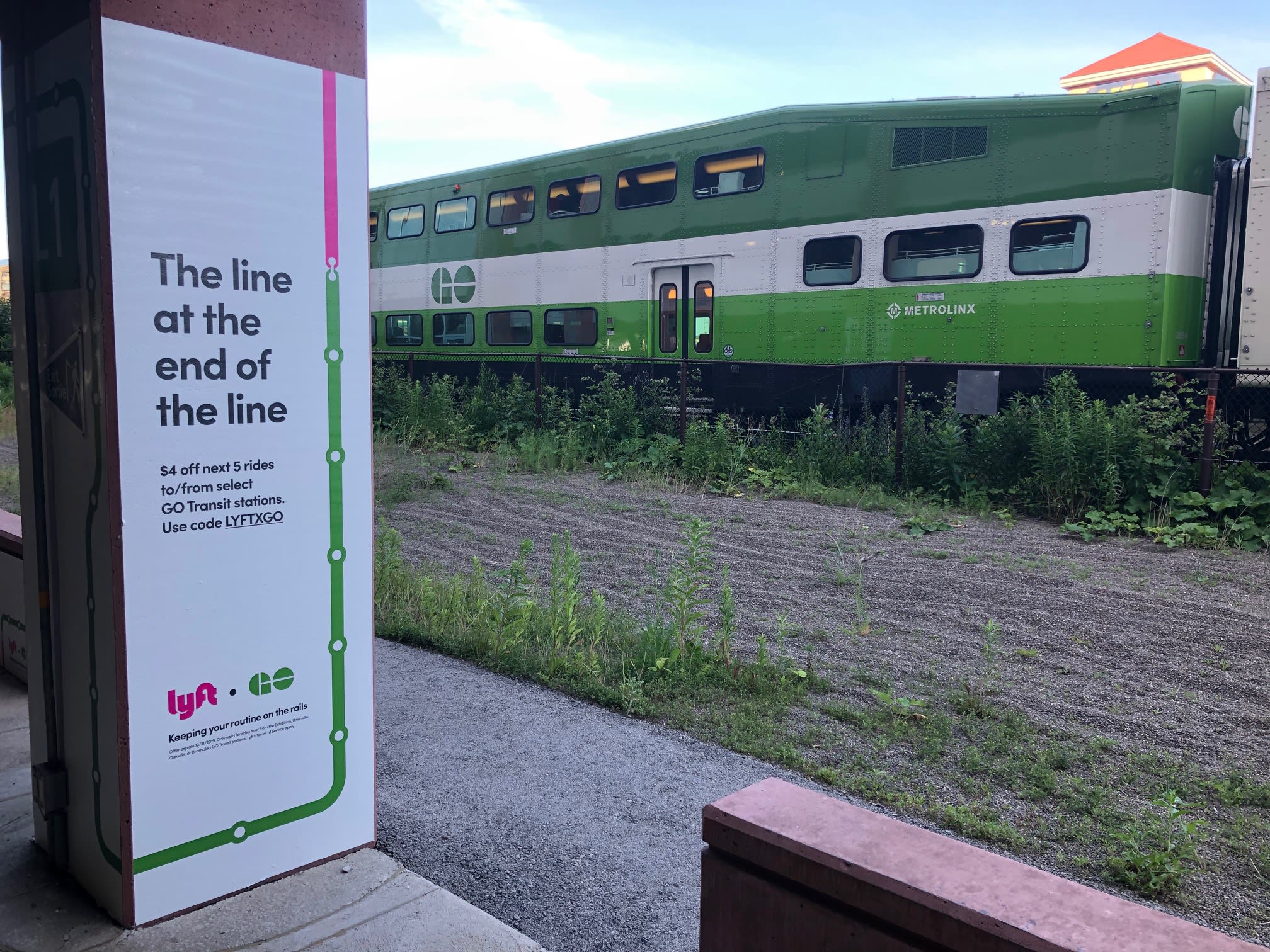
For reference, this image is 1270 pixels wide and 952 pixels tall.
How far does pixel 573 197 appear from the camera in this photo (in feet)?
53.7

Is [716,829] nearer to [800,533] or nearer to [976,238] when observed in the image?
[800,533]

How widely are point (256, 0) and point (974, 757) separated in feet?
12.9

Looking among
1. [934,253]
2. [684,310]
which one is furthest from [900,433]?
[684,310]

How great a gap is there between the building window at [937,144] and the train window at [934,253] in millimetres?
843

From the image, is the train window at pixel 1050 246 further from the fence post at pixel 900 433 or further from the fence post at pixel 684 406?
the fence post at pixel 684 406

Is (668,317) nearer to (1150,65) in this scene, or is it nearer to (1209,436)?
(1209,436)

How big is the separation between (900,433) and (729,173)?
16.4ft

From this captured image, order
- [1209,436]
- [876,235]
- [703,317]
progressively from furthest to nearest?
[703,317]
[876,235]
[1209,436]

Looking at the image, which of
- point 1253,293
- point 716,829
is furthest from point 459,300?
point 716,829

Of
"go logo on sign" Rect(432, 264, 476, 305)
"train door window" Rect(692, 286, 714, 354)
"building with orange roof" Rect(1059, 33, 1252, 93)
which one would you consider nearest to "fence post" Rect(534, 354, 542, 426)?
"train door window" Rect(692, 286, 714, 354)

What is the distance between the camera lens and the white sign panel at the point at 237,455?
8.98ft

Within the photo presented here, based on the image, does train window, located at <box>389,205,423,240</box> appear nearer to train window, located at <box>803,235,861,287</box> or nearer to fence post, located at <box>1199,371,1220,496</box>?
train window, located at <box>803,235,861,287</box>

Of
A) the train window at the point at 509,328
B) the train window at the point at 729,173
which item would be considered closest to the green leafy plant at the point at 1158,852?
the train window at the point at 729,173

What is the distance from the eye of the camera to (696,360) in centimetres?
1460
